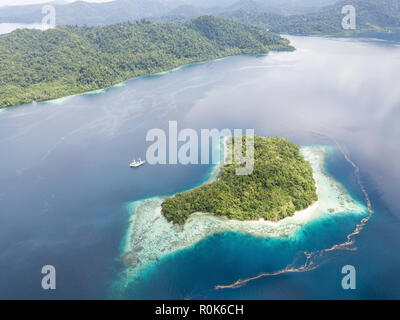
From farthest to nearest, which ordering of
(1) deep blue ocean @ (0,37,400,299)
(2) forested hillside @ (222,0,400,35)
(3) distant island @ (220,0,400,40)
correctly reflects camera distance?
(2) forested hillside @ (222,0,400,35)
(3) distant island @ (220,0,400,40)
(1) deep blue ocean @ (0,37,400,299)

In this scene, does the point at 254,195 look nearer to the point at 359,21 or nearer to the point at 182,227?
the point at 182,227

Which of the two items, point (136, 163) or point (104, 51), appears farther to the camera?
point (104, 51)

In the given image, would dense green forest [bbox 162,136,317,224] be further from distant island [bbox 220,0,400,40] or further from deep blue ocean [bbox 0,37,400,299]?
distant island [bbox 220,0,400,40]

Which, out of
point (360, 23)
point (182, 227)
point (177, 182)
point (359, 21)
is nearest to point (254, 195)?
point (182, 227)

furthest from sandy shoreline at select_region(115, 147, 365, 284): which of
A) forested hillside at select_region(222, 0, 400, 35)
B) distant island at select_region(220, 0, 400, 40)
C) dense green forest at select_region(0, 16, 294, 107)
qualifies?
forested hillside at select_region(222, 0, 400, 35)
